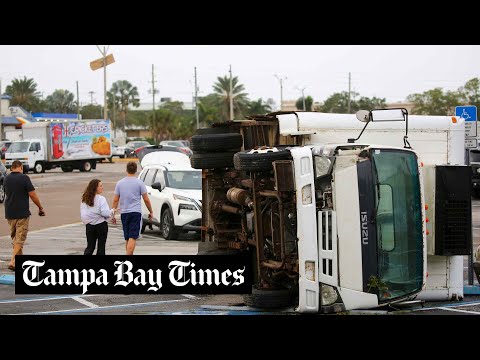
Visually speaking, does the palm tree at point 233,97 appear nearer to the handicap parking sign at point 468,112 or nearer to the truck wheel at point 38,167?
the truck wheel at point 38,167

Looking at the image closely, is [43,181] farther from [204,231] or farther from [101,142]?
[204,231]

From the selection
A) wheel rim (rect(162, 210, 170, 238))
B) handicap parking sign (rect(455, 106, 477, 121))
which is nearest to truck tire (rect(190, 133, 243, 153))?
handicap parking sign (rect(455, 106, 477, 121))

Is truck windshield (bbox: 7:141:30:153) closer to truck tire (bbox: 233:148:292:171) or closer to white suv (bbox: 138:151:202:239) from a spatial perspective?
white suv (bbox: 138:151:202:239)

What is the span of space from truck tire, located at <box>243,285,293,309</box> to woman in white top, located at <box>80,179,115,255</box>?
12.4ft

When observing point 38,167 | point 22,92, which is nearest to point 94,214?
point 38,167

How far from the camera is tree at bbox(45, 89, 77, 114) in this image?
142 metres

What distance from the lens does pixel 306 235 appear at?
935 centimetres

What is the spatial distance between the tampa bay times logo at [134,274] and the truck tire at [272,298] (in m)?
0.24

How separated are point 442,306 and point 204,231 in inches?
150

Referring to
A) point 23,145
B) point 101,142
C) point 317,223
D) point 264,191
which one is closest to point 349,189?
point 317,223

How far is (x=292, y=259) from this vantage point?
31.8 feet

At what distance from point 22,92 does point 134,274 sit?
112144 mm

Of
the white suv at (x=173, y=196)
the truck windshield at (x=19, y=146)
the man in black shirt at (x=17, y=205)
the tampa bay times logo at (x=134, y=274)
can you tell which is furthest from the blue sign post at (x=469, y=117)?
the truck windshield at (x=19, y=146)

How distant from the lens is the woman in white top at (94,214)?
1305 cm
